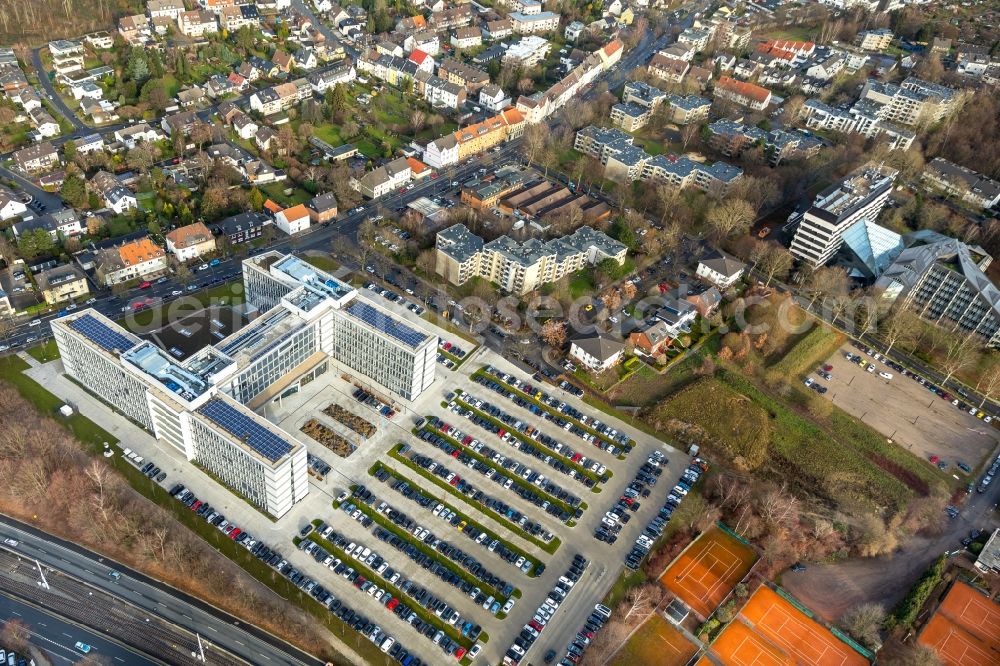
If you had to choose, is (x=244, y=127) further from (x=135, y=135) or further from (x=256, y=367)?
(x=256, y=367)

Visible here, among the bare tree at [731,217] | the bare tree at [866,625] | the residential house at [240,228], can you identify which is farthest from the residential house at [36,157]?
the bare tree at [866,625]

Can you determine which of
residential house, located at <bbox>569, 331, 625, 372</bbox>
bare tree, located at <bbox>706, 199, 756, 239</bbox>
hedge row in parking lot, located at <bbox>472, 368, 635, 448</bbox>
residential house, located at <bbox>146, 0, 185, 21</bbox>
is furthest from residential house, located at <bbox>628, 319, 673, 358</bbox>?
residential house, located at <bbox>146, 0, 185, 21</bbox>

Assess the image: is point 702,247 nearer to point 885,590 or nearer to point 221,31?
point 885,590

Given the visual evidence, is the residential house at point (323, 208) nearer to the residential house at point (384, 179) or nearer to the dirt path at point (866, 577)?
the residential house at point (384, 179)

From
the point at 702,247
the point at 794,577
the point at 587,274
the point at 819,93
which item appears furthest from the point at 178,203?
the point at 819,93

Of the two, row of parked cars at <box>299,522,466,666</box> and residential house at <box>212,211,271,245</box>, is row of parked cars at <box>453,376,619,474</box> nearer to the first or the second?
row of parked cars at <box>299,522,466,666</box>
